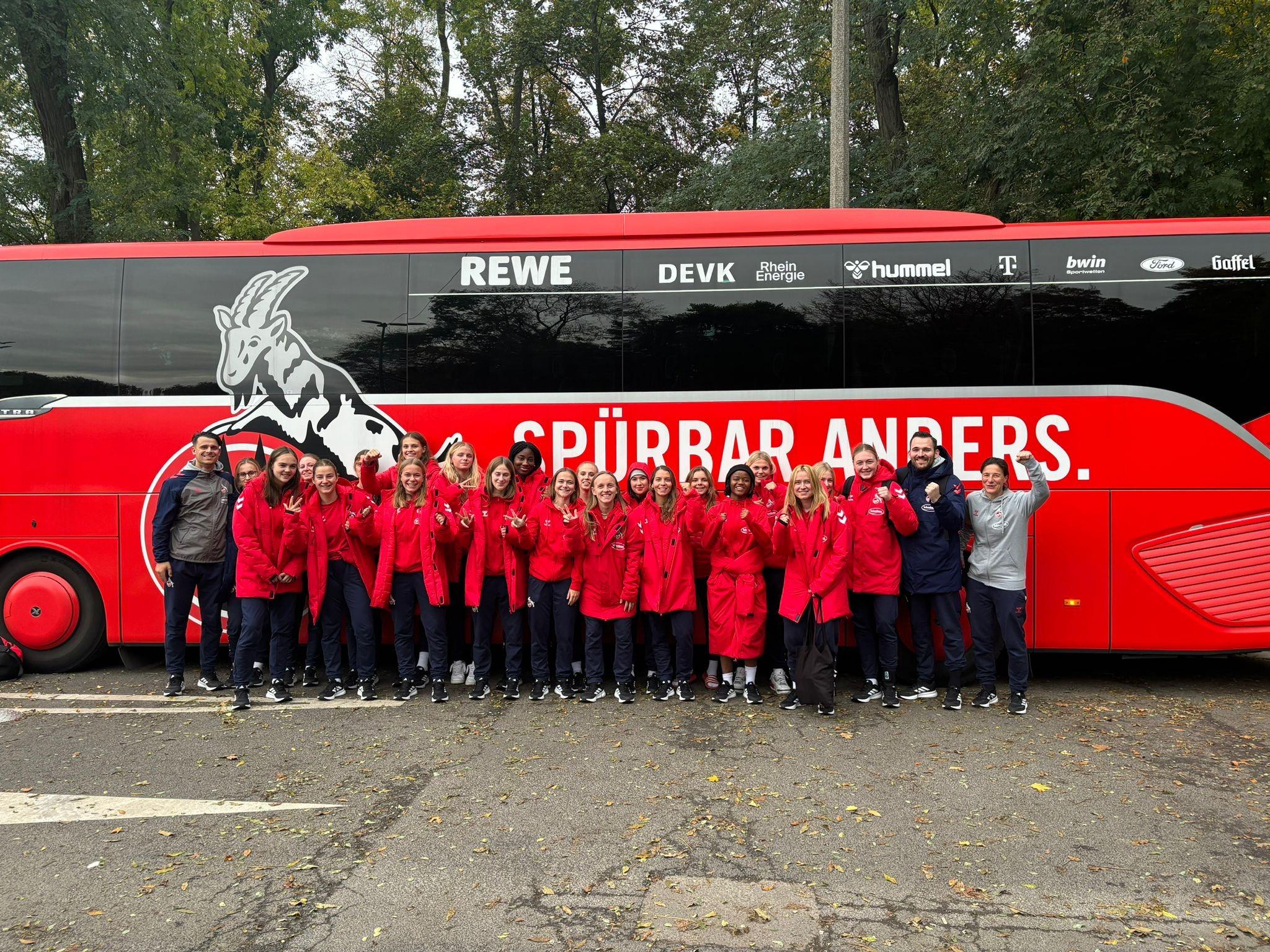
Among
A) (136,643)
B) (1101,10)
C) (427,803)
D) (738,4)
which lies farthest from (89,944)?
(738,4)

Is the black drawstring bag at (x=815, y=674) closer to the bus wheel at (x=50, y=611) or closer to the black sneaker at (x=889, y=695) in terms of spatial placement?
the black sneaker at (x=889, y=695)

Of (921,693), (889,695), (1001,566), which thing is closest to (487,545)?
(889,695)

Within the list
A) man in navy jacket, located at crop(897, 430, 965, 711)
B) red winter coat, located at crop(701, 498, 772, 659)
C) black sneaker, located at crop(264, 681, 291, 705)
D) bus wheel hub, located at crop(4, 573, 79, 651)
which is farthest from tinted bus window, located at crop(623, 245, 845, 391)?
bus wheel hub, located at crop(4, 573, 79, 651)

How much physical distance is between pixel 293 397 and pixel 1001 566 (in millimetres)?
5815

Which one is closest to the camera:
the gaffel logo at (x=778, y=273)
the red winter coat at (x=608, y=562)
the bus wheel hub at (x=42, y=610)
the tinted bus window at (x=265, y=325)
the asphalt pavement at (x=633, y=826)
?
the asphalt pavement at (x=633, y=826)

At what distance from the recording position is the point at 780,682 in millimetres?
6879

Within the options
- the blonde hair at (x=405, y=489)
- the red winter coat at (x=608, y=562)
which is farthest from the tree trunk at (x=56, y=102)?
the red winter coat at (x=608, y=562)

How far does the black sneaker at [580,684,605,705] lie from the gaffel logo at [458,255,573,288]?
332 centimetres

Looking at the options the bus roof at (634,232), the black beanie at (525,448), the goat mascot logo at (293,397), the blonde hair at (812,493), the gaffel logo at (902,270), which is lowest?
the blonde hair at (812,493)

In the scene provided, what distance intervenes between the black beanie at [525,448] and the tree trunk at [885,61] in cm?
1267

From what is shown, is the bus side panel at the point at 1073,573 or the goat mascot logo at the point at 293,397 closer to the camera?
the bus side panel at the point at 1073,573

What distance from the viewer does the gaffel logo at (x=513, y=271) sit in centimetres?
729

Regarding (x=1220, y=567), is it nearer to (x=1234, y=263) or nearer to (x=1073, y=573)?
(x=1073, y=573)

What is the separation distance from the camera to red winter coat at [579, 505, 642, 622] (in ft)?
21.8
